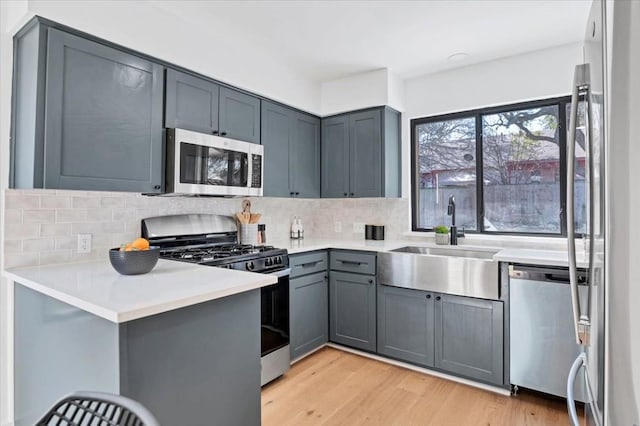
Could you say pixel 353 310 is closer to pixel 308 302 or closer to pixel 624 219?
pixel 308 302

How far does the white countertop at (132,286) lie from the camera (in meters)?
1.15

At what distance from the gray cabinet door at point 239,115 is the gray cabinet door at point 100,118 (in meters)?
0.52

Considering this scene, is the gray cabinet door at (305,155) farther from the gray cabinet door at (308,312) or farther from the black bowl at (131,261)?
the black bowl at (131,261)

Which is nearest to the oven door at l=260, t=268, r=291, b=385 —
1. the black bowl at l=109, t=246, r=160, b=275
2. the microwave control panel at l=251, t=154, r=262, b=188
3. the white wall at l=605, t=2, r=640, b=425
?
the microwave control panel at l=251, t=154, r=262, b=188

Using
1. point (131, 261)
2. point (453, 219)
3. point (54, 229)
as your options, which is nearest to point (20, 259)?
point (54, 229)

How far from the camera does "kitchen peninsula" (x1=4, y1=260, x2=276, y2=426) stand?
1.18 m

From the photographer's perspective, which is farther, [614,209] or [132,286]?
[132,286]

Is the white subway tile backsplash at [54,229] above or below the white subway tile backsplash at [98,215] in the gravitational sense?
below

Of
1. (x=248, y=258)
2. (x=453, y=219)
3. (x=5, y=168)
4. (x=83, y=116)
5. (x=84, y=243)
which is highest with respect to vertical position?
(x=83, y=116)

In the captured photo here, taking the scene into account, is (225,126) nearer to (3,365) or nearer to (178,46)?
(178,46)

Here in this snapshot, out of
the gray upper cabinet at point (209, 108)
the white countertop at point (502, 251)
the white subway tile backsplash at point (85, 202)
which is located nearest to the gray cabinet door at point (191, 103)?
the gray upper cabinet at point (209, 108)

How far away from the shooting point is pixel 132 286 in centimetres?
140

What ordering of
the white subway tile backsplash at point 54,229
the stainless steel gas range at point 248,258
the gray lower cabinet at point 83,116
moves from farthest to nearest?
the stainless steel gas range at point 248,258
the white subway tile backsplash at point 54,229
the gray lower cabinet at point 83,116

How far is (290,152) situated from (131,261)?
1993mm
